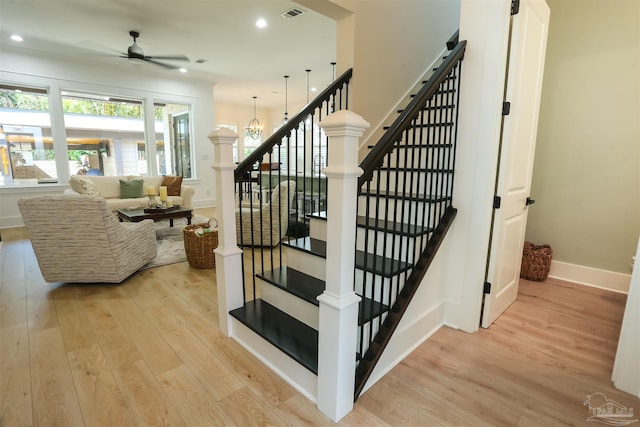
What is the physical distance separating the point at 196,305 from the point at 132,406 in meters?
1.06

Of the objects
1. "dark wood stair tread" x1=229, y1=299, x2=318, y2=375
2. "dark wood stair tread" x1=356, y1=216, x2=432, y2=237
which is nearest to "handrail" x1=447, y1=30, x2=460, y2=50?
"dark wood stair tread" x1=356, y1=216, x2=432, y2=237

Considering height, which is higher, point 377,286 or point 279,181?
point 279,181

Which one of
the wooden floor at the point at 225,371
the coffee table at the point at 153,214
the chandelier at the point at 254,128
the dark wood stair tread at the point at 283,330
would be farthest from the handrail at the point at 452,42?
the chandelier at the point at 254,128

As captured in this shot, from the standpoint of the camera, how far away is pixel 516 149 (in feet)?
7.24

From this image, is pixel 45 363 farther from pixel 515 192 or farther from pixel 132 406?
pixel 515 192

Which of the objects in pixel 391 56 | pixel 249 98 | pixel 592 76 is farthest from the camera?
pixel 249 98

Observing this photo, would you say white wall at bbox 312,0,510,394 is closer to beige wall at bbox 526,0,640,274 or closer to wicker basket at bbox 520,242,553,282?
wicker basket at bbox 520,242,553,282

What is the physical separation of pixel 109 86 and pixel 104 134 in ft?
3.14

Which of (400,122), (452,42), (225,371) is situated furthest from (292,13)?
(225,371)

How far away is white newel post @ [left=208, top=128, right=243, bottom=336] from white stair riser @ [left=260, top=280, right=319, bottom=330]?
7.5 inches

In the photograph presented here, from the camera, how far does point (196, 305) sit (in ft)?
8.45

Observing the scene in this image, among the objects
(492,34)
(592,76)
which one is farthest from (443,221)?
(592,76)

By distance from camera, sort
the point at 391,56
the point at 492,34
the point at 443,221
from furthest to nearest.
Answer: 1. the point at 391,56
2. the point at 443,221
3. the point at 492,34

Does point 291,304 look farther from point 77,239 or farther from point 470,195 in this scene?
point 77,239
